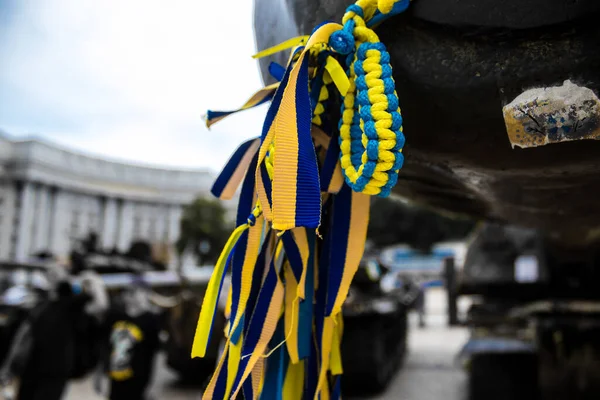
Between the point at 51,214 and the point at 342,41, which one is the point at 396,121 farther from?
the point at 51,214

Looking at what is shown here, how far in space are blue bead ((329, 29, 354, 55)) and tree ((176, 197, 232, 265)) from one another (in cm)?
2786

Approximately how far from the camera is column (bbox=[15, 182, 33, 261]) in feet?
121

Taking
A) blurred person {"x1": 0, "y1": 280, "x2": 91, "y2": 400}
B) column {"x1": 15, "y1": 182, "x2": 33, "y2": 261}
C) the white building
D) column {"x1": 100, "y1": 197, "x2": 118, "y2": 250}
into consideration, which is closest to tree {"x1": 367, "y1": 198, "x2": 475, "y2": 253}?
the white building

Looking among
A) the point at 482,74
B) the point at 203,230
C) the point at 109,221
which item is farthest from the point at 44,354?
the point at 109,221

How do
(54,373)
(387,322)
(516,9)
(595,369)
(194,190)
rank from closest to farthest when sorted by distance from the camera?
(516,9), (595,369), (54,373), (387,322), (194,190)

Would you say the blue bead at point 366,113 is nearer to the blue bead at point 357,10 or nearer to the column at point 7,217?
the blue bead at point 357,10

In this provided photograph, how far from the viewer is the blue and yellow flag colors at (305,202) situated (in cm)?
102

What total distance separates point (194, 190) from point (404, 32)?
1879 inches

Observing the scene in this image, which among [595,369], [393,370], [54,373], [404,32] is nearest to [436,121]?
[404,32]

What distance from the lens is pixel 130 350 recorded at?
4.88 m

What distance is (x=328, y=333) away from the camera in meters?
1.40

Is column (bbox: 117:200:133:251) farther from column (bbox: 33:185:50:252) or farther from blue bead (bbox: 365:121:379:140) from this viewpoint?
blue bead (bbox: 365:121:379:140)

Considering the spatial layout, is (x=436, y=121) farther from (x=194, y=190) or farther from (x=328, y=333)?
(x=194, y=190)

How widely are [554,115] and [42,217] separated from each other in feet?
142
